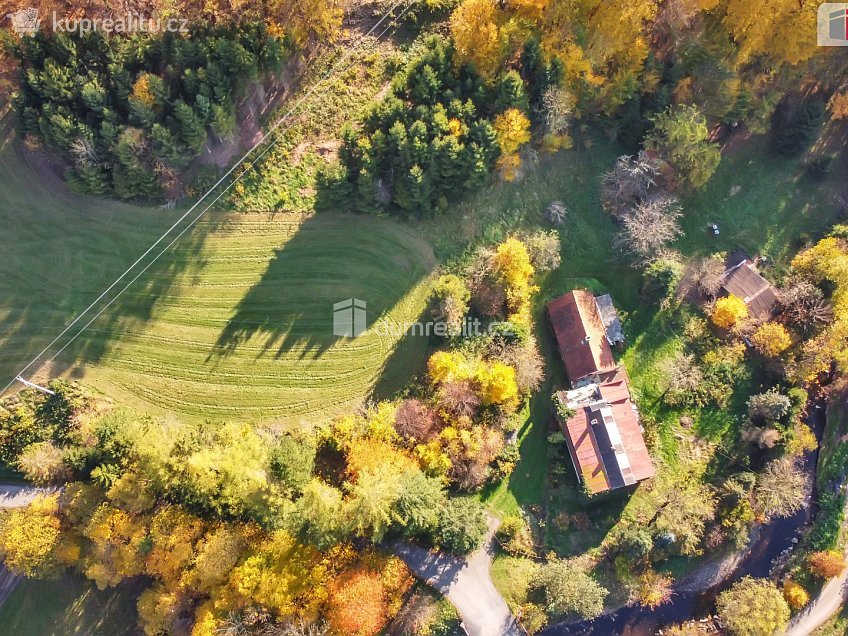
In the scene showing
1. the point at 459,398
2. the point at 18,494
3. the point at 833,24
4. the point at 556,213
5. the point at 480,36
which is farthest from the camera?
the point at 556,213

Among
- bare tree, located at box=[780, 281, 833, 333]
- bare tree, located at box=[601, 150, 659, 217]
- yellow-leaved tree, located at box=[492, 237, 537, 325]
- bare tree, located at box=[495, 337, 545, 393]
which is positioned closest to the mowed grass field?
yellow-leaved tree, located at box=[492, 237, 537, 325]

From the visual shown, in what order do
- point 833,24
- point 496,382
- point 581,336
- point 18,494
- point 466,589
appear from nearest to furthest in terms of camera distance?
point 496,382, point 18,494, point 466,589, point 833,24, point 581,336

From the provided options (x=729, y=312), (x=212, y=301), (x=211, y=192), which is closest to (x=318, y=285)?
(x=212, y=301)

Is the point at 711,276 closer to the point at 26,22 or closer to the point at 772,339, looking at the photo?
the point at 772,339

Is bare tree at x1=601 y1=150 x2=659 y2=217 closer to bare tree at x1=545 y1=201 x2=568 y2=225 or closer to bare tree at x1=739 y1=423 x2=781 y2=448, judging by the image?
bare tree at x1=545 y1=201 x2=568 y2=225

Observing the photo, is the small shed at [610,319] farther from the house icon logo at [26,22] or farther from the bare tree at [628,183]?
the house icon logo at [26,22]

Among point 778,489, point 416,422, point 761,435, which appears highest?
point 416,422

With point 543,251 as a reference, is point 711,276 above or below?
below
